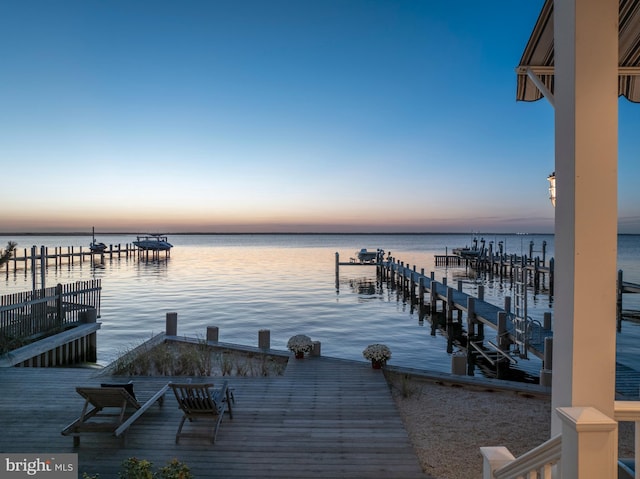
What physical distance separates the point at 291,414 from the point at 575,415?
5.25 meters

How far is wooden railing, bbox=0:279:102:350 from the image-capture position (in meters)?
10.4

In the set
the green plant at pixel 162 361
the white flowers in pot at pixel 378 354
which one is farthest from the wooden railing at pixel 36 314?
the white flowers in pot at pixel 378 354

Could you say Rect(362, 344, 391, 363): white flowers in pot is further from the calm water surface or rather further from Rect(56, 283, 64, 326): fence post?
Rect(56, 283, 64, 326): fence post

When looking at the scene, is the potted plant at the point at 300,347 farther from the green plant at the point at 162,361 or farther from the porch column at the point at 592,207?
the porch column at the point at 592,207

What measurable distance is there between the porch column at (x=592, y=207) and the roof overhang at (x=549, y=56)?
4.32 ft

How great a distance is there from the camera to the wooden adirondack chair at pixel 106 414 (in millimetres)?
5410

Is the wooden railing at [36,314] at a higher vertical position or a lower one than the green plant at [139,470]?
lower

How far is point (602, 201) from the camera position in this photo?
207cm

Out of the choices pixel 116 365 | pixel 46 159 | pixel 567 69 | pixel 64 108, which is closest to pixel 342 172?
pixel 46 159

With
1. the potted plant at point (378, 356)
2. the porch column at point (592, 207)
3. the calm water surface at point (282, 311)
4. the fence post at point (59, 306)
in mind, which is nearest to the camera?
the porch column at point (592, 207)

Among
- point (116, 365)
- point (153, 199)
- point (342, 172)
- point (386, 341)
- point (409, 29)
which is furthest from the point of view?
point (153, 199)

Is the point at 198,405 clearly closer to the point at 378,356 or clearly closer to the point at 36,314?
the point at 378,356

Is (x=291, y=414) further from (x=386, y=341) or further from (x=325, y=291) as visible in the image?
(x=325, y=291)

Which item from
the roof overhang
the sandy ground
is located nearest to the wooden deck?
the sandy ground
